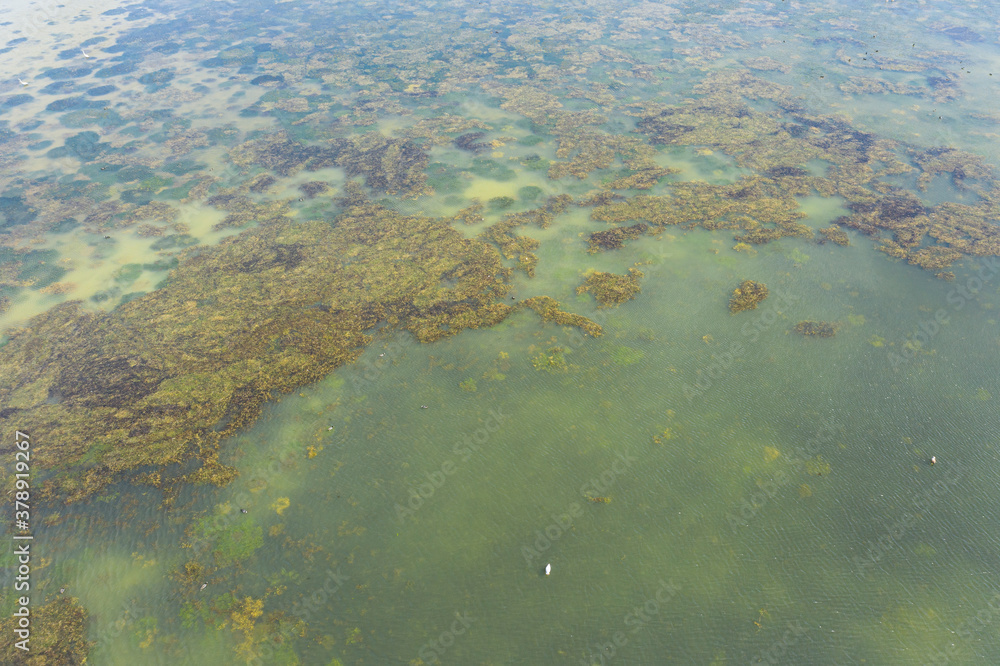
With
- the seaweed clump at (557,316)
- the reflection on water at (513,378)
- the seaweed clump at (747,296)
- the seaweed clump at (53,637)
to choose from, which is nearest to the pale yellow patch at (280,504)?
the reflection on water at (513,378)

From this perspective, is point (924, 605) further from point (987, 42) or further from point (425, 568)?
point (987, 42)

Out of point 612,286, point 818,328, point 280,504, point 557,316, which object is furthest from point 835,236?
point 280,504

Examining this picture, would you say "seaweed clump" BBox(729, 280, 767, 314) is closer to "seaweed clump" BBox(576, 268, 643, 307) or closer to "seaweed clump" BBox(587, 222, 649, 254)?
"seaweed clump" BBox(576, 268, 643, 307)

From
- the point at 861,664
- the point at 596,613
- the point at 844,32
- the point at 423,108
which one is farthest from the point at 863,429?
the point at 844,32

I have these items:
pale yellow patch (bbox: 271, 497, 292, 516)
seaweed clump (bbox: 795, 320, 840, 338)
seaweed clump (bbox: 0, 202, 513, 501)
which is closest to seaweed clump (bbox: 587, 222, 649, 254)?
seaweed clump (bbox: 0, 202, 513, 501)

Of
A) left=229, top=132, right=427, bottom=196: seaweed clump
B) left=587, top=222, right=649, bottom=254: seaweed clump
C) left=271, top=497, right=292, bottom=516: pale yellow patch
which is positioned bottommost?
left=271, top=497, right=292, bottom=516: pale yellow patch
